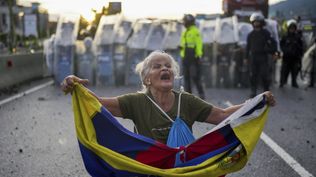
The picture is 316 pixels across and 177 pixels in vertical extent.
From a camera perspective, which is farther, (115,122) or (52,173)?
(52,173)

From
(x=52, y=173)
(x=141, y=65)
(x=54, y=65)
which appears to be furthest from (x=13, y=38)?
(x=141, y=65)

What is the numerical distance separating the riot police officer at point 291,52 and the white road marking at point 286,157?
28.9ft

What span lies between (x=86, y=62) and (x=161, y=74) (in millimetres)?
14429

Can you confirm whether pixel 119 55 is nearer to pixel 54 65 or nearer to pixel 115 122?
pixel 54 65

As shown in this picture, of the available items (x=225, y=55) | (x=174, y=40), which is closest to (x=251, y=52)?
(x=225, y=55)

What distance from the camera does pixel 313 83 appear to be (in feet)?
58.3

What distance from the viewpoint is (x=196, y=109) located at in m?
4.39

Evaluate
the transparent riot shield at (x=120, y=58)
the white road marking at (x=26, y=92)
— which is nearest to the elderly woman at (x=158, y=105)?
the white road marking at (x=26, y=92)

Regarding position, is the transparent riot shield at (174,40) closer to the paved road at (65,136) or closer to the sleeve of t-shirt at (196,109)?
the paved road at (65,136)

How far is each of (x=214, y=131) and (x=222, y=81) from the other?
45.3 ft

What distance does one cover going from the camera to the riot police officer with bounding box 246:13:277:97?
45.1ft

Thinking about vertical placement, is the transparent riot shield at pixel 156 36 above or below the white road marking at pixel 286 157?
above

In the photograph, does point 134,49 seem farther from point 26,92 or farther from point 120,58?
point 26,92

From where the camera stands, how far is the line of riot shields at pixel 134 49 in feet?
57.9
